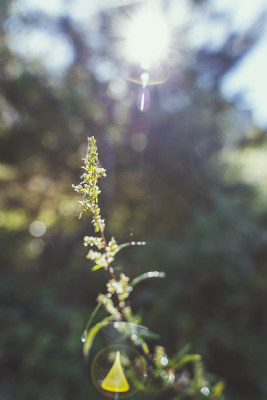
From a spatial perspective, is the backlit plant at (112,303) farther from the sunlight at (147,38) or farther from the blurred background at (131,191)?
the sunlight at (147,38)

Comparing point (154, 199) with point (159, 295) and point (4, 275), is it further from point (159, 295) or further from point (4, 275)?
point (4, 275)

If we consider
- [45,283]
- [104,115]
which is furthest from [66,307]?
[104,115]

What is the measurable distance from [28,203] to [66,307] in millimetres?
2772

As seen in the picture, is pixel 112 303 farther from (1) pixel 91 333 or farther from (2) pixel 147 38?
(2) pixel 147 38

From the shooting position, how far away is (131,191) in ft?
16.9

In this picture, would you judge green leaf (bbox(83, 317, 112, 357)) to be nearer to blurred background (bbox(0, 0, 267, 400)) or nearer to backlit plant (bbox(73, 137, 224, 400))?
backlit plant (bbox(73, 137, 224, 400))

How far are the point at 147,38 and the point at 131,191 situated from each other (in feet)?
7.84

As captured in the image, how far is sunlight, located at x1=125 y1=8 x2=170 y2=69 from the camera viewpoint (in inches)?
162

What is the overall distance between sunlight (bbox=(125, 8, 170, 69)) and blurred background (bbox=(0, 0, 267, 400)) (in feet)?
0.29

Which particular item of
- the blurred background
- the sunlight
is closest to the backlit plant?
the blurred background

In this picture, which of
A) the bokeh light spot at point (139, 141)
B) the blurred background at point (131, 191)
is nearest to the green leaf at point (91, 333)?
the blurred background at point (131, 191)

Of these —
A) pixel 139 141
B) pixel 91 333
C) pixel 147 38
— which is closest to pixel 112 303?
pixel 91 333

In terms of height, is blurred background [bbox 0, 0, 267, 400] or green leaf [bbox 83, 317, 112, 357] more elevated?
blurred background [bbox 0, 0, 267, 400]

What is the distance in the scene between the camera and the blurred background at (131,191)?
302cm
